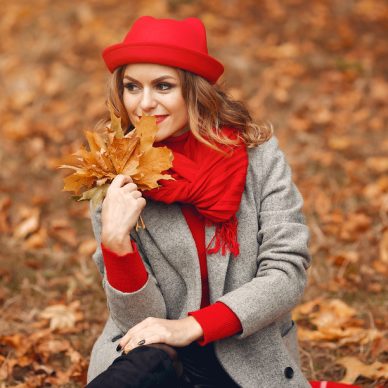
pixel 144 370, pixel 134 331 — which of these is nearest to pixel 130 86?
pixel 134 331

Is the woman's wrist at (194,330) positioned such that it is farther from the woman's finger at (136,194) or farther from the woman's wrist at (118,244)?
the woman's finger at (136,194)

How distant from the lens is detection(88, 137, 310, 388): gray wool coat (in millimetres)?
2098

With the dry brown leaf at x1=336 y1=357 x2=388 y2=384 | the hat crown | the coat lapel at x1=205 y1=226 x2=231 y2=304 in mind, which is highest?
the hat crown

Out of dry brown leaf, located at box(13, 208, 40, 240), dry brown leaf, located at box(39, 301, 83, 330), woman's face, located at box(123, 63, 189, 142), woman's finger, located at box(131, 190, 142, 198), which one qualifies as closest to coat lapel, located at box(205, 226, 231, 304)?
woman's finger, located at box(131, 190, 142, 198)

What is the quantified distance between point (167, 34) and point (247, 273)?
2.86ft

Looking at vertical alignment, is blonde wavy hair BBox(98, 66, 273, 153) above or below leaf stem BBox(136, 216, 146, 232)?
above

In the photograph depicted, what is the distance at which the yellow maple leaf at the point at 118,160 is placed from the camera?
6.53 ft

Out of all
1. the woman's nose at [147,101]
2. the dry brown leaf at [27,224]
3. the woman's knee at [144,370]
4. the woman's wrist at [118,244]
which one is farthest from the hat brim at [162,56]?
the dry brown leaf at [27,224]

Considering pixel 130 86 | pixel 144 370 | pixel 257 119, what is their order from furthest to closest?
pixel 257 119 → pixel 130 86 → pixel 144 370

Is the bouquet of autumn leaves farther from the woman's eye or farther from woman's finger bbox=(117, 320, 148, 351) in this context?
woman's finger bbox=(117, 320, 148, 351)

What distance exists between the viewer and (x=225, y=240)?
217 centimetres

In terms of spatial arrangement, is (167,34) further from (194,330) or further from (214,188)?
(194,330)

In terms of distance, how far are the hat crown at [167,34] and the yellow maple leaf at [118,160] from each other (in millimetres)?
313

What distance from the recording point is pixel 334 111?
5645 mm
